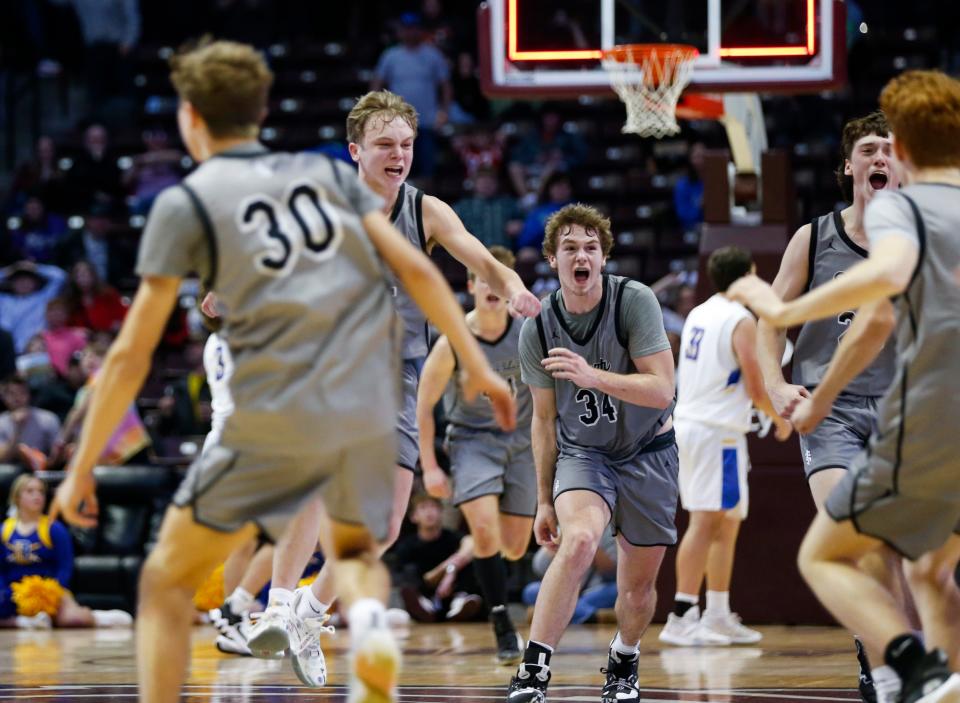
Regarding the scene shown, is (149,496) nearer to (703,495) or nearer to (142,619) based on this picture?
(703,495)

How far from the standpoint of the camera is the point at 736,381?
9891mm

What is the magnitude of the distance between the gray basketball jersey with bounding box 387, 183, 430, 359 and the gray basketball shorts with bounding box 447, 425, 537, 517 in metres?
2.43

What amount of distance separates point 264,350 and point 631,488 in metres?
2.66

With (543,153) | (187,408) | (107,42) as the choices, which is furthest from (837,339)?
(107,42)

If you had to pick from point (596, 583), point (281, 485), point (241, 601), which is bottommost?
point (596, 583)

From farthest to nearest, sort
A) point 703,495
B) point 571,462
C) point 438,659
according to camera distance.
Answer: point 703,495 < point 438,659 < point 571,462

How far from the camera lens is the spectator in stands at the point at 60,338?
14.7 m

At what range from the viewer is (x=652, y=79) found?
10734 millimetres

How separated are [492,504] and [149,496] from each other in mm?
3969

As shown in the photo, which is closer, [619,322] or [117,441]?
[619,322]

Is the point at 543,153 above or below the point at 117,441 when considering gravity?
above

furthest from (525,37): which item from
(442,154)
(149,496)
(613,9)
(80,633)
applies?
(442,154)

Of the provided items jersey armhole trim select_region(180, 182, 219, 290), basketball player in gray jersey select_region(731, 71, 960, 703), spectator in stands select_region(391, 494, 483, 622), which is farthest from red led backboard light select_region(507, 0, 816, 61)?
jersey armhole trim select_region(180, 182, 219, 290)

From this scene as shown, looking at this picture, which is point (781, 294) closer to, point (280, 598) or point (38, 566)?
point (280, 598)
